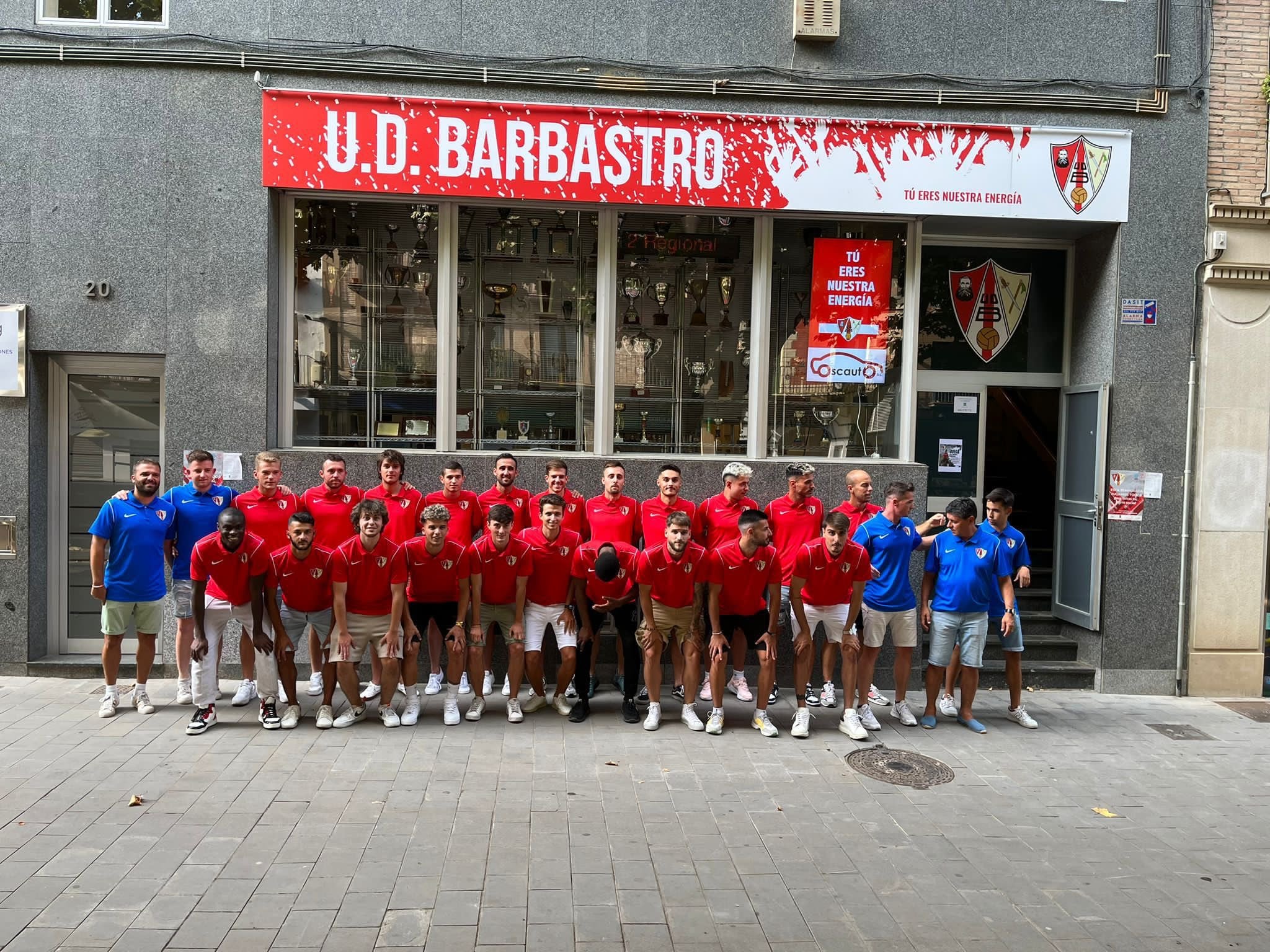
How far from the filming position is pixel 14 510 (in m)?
8.24

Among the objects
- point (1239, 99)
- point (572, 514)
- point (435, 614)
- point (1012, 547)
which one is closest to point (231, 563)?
point (435, 614)

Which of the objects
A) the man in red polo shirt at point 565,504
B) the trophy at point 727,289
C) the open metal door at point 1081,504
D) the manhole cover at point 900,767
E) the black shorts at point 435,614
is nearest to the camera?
the manhole cover at point 900,767

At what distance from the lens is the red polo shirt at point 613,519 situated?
778 cm

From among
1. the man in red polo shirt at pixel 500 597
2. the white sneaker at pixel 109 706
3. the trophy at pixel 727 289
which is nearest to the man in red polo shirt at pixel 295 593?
the man in red polo shirt at pixel 500 597

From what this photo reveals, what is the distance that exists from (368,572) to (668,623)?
236 cm

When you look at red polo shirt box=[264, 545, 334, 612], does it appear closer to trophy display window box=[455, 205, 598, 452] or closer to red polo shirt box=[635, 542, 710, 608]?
trophy display window box=[455, 205, 598, 452]

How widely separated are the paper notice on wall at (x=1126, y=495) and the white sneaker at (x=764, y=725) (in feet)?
13.5

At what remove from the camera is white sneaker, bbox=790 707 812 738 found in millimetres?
7043

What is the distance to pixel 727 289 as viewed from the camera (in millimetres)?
9023

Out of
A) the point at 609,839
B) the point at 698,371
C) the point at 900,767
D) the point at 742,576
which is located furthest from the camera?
the point at 698,371

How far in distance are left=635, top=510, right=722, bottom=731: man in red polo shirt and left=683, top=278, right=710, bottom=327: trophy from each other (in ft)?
8.54

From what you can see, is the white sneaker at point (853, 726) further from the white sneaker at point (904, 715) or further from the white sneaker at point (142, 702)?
the white sneaker at point (142, 702)

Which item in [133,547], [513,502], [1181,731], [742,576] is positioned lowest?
[1181,731]

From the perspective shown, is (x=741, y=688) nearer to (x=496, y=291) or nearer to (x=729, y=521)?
(x=729, y=521)
